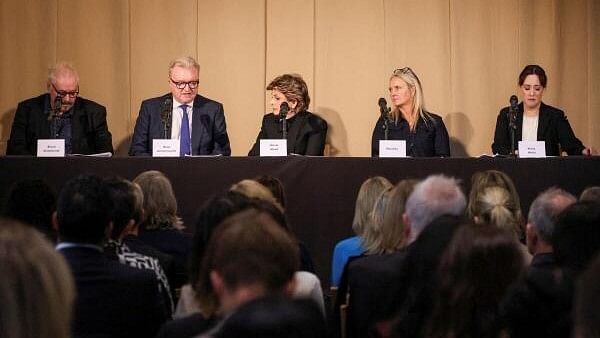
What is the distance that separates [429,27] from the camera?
7.55m

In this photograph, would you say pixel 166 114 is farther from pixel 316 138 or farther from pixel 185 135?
pixel 316 138

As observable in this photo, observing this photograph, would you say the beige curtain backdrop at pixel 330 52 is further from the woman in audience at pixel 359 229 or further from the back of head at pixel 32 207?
the back of head at pixel 32 207

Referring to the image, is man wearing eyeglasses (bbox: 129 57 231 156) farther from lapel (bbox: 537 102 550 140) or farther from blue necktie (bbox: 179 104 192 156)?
lapel (bbox: 537 102 550 140)

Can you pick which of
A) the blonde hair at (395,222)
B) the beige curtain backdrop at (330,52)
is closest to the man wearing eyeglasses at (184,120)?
the beige curtain backdrop at (330,52)

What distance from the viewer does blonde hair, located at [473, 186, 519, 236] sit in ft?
11.8

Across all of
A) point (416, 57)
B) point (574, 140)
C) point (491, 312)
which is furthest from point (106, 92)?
point (491, 312)

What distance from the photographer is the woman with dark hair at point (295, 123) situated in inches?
231

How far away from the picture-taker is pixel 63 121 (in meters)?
5.73

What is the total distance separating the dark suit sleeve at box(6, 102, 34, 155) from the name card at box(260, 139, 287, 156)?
1.56 metres

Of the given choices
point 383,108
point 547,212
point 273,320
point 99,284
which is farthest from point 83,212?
point 383,108

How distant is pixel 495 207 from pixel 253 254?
2320 mm

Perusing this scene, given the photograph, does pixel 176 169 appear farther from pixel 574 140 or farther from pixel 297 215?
pixel 574 140

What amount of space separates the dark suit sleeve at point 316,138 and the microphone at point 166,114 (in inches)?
34.7

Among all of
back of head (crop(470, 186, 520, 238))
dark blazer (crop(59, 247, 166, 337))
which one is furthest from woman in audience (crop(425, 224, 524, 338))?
back of head (crop(470, 186, 520, 238))
